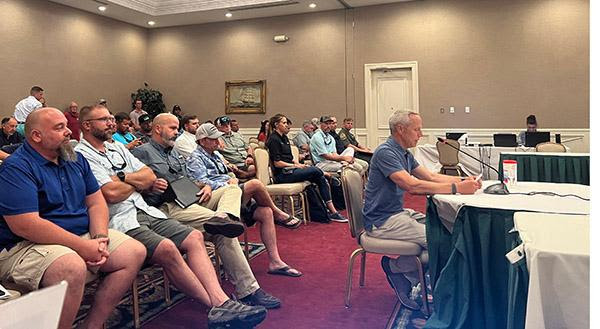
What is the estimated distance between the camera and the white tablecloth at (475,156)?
7166 mm

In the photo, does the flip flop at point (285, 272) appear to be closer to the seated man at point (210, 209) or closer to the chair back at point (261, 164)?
the seated man at point (210, 209)

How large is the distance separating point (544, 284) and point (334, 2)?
29.7 feet

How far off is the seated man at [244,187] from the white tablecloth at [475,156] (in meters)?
4.19

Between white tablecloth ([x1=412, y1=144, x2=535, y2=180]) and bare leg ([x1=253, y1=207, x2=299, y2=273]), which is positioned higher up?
white tablecloth ([x1=412, y1=144, x2=535, y2=180])

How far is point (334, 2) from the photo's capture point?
980cm

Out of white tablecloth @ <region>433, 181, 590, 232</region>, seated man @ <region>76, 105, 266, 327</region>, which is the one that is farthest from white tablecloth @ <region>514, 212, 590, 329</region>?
seated man @ <region>76, 105, 266, 327</region>

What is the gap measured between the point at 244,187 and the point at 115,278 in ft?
4.89

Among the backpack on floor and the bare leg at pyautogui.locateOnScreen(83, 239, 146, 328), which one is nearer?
the bare leg at pyautogui.locateOnScreen(83, 239, 146, 328)

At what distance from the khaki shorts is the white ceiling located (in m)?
8.27

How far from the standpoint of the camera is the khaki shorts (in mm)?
2100

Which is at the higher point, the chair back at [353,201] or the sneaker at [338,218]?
the chair back at [353,201]

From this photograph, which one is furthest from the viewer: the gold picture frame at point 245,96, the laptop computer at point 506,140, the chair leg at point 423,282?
the gold picture frame at point 245,96

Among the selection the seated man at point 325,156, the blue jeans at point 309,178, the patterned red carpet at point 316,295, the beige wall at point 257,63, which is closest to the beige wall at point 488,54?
the beige wall at point 257,63

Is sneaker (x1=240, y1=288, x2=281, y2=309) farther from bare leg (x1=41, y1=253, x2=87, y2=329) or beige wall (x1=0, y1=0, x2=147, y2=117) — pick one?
beige wall (x1=0, y1=0, x2=147, y2=117)
